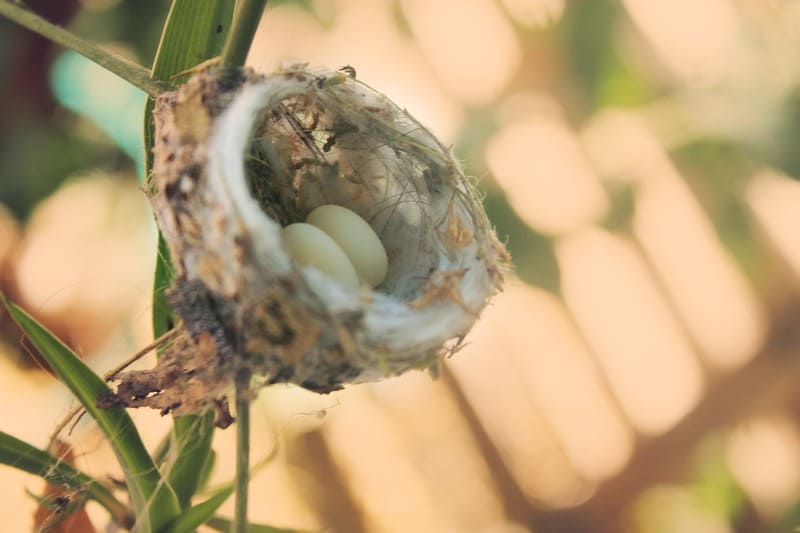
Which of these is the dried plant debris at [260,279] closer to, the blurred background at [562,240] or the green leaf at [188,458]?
the green leaf at [188,458]

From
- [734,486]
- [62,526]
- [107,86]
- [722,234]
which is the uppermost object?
[107,86]

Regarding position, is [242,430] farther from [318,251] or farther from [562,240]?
[562,240]

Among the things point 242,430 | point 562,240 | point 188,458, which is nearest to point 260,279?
point 242,430

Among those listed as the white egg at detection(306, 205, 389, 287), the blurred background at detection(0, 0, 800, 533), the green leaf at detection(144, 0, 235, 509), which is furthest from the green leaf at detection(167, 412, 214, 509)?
the blurred background at detection(0, 0, 800, 533)

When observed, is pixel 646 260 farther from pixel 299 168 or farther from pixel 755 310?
pixel 299 168

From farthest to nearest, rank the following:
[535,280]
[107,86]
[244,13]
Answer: [535,280] < [107,86] < [244,13]

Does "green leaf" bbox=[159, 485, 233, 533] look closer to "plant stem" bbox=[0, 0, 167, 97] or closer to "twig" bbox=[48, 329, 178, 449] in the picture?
"twig" bbox=[48, 329, 178, 449]

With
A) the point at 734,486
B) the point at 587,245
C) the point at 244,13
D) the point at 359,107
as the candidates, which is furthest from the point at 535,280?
the point at 244,13
